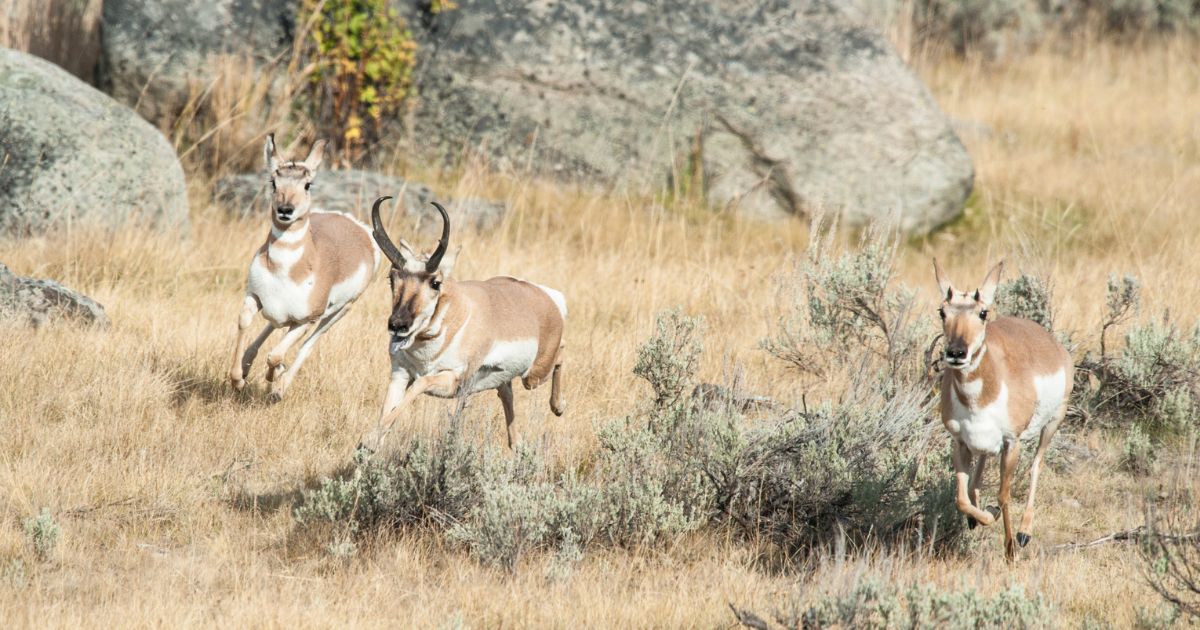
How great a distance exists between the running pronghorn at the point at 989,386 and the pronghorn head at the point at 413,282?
2.25m

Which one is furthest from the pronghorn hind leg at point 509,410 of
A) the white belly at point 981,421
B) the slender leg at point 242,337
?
the white belly at point 981,421

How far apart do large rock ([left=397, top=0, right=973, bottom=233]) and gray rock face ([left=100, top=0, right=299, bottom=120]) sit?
145 centimetres

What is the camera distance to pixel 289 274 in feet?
24.3

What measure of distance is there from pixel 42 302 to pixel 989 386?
614 centimetres

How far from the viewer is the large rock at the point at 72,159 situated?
34.3 ft

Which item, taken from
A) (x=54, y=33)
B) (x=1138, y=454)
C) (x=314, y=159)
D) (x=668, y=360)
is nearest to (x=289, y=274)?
(x=314, y=159)

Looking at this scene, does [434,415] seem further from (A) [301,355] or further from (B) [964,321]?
(B) [964,321]

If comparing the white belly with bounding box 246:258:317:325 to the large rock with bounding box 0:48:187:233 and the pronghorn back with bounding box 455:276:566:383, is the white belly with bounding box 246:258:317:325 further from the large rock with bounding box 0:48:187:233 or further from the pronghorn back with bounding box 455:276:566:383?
the large rock with bounding box 0:48:187:233

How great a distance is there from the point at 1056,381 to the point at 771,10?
8.31 metres

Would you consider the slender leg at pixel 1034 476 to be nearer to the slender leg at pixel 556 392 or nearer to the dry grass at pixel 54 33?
the slender leg at pixel 556 392

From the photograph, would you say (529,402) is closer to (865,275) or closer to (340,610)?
(865,275)

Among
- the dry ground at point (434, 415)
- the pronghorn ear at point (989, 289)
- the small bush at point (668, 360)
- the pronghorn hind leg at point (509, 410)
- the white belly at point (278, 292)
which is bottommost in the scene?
the dry ground at point (434, 415)

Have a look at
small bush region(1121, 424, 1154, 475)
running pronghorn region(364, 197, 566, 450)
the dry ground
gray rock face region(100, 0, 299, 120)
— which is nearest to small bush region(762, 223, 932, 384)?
the dry ground

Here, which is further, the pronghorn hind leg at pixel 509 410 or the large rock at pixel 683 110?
the large rock at pixel 683 110
